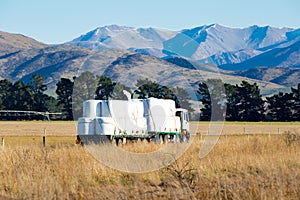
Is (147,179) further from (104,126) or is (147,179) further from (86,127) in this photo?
(86,127)

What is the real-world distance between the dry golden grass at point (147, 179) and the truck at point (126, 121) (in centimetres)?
827

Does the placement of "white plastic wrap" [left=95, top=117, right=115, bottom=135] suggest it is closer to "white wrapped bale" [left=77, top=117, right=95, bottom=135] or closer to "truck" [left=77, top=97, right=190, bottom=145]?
"truck" [left=77, top=97, right=190, bottom=145]

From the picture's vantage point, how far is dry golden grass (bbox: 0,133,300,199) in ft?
48.0

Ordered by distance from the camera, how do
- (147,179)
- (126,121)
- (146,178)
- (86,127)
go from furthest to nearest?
(126,121) → (86,127) → (146,178) → (147,179)

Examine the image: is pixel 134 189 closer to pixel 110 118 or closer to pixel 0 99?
pixel 110 118

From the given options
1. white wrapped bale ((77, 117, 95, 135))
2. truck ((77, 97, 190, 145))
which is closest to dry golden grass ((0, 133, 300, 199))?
white wrapped bale ((77, 117, 95, 135))

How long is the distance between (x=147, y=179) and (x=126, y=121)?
16366 millimetres

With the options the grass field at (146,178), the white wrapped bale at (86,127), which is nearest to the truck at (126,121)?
the white wrapped bale at (86,127)

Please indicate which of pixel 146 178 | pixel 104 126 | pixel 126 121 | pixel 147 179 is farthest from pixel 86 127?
pixel 147 179

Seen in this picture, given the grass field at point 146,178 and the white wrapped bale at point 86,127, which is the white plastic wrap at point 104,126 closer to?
the white wrapped bale at point 86,127

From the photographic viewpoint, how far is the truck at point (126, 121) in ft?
108

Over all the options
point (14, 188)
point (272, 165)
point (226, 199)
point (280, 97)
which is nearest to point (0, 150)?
point (14, 188)

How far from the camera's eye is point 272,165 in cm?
2016

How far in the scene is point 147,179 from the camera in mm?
18094
